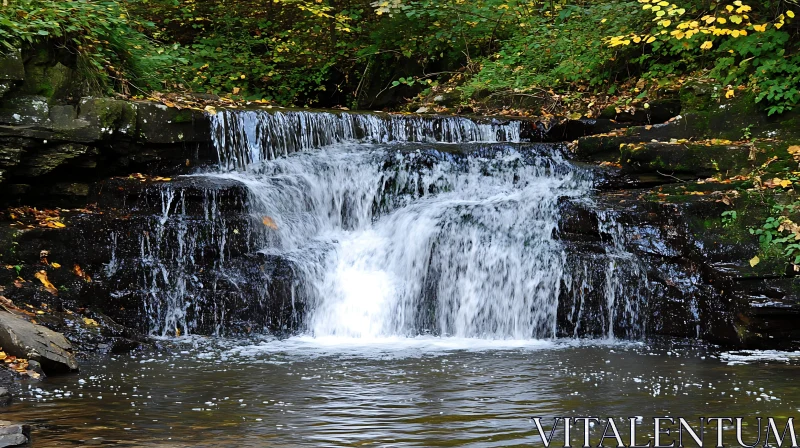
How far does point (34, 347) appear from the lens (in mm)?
5746

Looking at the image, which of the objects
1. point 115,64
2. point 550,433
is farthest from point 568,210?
point 115,64

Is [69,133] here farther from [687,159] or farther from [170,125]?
[687,159]

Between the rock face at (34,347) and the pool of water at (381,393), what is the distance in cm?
18

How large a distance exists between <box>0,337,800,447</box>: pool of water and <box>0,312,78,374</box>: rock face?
18 cm

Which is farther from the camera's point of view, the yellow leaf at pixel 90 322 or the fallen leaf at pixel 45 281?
the fallen leaf at pixel 45 281

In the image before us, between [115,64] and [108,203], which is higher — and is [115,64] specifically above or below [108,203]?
above

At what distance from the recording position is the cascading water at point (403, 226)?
27.1ft

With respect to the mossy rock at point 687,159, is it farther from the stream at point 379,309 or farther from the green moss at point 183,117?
the green moss at point 183,117

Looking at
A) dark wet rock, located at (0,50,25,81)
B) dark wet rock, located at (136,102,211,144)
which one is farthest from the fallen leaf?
dark wet rock, located at (136,102,211,144)

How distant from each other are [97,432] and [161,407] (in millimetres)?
642

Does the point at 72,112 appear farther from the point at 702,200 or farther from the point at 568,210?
the point at 702,200

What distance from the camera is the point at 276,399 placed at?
194 inches

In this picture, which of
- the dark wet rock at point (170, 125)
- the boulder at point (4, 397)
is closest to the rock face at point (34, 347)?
the boulder at point (4, 397)

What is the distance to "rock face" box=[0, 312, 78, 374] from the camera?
5.72 m
